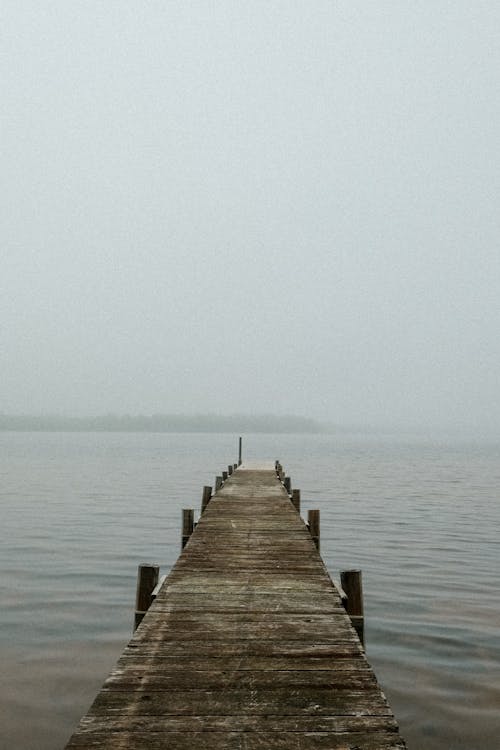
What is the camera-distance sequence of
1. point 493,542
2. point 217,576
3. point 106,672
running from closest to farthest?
1. point 217,576
2. point 106,672
3. point 493,542

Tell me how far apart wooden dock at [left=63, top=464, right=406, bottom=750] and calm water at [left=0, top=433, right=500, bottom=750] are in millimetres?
2317

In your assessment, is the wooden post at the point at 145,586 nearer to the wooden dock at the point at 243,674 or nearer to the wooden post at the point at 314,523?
the wooden dock at the point at 243,674

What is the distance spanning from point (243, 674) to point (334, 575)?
11.1 meters

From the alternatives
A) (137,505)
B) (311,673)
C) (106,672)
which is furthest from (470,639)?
(137,505)

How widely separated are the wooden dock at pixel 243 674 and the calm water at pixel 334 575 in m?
2.32

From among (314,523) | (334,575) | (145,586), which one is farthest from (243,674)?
(334,575)

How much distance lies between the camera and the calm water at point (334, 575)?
25.3ft

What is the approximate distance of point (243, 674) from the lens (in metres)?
4.66

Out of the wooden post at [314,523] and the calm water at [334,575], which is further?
the wooden post at [314,523]

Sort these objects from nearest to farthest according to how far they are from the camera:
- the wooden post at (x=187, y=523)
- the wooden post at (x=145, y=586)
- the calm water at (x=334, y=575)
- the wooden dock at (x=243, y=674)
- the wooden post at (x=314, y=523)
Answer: the wooden dock at (x=243, y=674) < the wooden post at (x=145, y=586) < the calm water at (x=334, y=575) < the wooden post at (x=314, y=523) < the wooden post at (x=187, y=523)

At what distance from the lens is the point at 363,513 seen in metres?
25.1

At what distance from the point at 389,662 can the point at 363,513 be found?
16150 millimetres

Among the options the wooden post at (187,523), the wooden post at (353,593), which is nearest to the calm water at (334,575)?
the wooden post at (353,593)

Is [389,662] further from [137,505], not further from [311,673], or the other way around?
[137,505]
